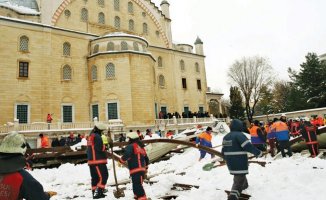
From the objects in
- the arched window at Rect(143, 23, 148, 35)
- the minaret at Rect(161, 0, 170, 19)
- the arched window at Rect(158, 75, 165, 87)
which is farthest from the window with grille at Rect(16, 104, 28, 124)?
the minaret at Rect(161, 0, 170, 19)

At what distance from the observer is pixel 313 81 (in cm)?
4091

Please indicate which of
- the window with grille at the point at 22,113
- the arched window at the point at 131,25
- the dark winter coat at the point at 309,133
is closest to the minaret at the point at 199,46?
the arched window at the point at 131,25

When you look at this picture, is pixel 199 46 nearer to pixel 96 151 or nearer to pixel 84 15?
pixel 84 15

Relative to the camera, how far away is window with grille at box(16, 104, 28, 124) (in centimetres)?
2628

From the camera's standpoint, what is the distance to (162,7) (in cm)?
4103

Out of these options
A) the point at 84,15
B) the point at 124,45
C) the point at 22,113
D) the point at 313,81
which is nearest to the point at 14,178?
the point at 22,113

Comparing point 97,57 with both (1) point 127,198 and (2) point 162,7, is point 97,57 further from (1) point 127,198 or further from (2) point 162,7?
(1) point 127,198

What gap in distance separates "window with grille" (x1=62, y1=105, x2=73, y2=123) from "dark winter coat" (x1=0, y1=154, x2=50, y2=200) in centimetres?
2707

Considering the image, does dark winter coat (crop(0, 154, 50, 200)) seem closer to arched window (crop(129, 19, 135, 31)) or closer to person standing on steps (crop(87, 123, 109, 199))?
person standing on steps (crop(87, 123, 109, 199))

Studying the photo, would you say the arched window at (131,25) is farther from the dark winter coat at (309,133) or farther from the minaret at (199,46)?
the dark winter coat at (309,133)

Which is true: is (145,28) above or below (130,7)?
below

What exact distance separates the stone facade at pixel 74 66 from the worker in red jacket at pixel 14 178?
2544 centimetres

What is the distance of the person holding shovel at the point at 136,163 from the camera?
6128 mm

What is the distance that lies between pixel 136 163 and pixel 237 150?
2.20 meters
